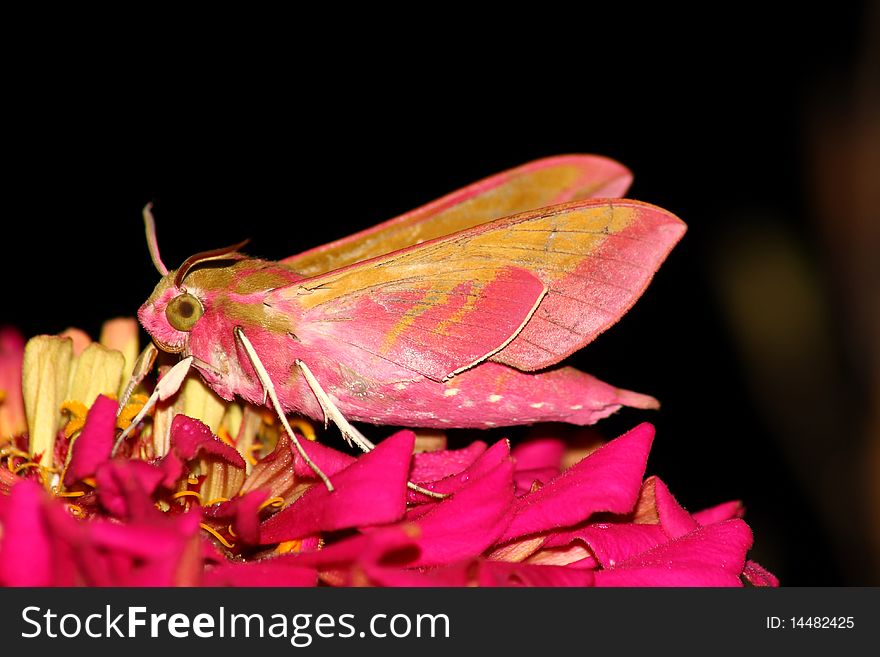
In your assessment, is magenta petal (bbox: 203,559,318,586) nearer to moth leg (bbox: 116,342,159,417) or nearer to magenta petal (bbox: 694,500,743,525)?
moth leg (bbox: 116,342,159,417)

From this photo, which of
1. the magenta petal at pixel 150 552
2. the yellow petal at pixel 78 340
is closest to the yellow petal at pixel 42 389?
the yellow petal at pixel 78 340

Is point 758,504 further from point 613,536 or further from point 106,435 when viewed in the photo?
point 106,435

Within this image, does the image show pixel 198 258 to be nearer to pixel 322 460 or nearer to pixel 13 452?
pixel 322 460

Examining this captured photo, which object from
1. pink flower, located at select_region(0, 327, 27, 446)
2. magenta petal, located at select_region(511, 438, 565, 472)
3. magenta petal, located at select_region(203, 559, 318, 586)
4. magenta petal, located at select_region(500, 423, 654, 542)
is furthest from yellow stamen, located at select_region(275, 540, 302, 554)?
pink flower, located at select_region(0, 327, 27, 446)

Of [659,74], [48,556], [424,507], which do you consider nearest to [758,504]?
[659,74]

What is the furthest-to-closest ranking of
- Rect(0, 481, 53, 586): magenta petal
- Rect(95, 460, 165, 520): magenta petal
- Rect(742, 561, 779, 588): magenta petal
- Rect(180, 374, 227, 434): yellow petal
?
Rect(180, 374, 227, 434): yellow petal
Rect(742, 561, 779, 588): magenta petal
Rect(95, 460, 165, 520): magenta petal
Rect(0, 481, 53, 586): magenta petal

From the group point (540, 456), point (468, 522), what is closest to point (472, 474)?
point (468, 522)
